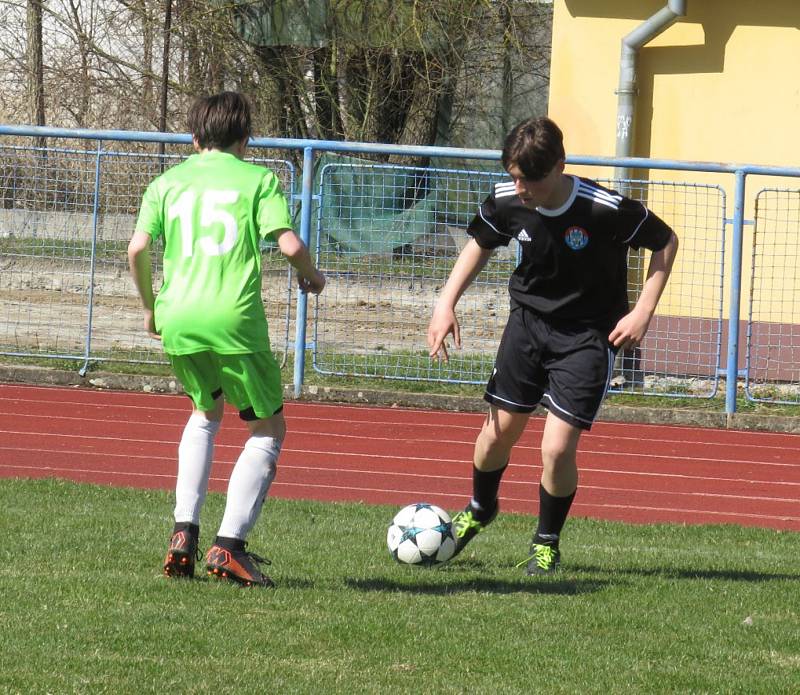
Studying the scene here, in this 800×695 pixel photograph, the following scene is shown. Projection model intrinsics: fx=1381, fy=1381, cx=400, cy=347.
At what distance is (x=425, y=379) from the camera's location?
12656 millimetres

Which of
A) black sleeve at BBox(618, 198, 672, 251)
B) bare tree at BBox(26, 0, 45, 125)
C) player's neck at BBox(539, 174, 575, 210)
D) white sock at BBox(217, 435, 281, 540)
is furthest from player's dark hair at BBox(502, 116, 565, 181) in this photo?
bare tree at BBox(26, 0, 45, 125)

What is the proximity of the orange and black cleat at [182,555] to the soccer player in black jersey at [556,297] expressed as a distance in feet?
4.13

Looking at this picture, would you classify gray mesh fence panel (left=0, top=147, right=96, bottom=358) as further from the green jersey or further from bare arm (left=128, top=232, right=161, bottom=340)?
the green jersey

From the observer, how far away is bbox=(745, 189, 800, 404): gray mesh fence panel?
1238 centimetres

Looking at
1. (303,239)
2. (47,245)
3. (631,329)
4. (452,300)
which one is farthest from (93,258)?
(631,329)

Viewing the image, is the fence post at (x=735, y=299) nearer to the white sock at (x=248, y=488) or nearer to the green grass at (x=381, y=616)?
the green grass at (x=381, y=616)

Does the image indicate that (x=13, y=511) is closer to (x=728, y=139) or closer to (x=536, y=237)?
(x=536, y=237)

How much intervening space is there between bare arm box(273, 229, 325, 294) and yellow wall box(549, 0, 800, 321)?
787 centimetres

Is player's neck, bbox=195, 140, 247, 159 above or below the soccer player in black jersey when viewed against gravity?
above

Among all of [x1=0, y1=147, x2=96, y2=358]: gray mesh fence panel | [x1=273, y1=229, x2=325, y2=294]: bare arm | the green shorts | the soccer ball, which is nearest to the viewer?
[x1=273, y1=229, x2=325, y2=294]: bare arm

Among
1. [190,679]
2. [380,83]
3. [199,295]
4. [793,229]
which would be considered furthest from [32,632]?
[380,83]

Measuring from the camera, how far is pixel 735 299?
11.9m

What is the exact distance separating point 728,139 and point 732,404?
2.69 meters

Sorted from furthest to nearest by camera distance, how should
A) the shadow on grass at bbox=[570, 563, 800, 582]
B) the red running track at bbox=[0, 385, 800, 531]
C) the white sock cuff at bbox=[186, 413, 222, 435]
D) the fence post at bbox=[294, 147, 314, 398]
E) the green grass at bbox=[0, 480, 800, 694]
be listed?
the fence post at bbox=[294, 147, 314, 398] → the red running track at bbox=[0, 385, 800, 531] → the shadow on grass at bbox=[570, 563, 800, 582] → the white sock cuff at bbox=[186, 413, 222, 435] → the green grass at bbox=[0, 480, 800, 694]
